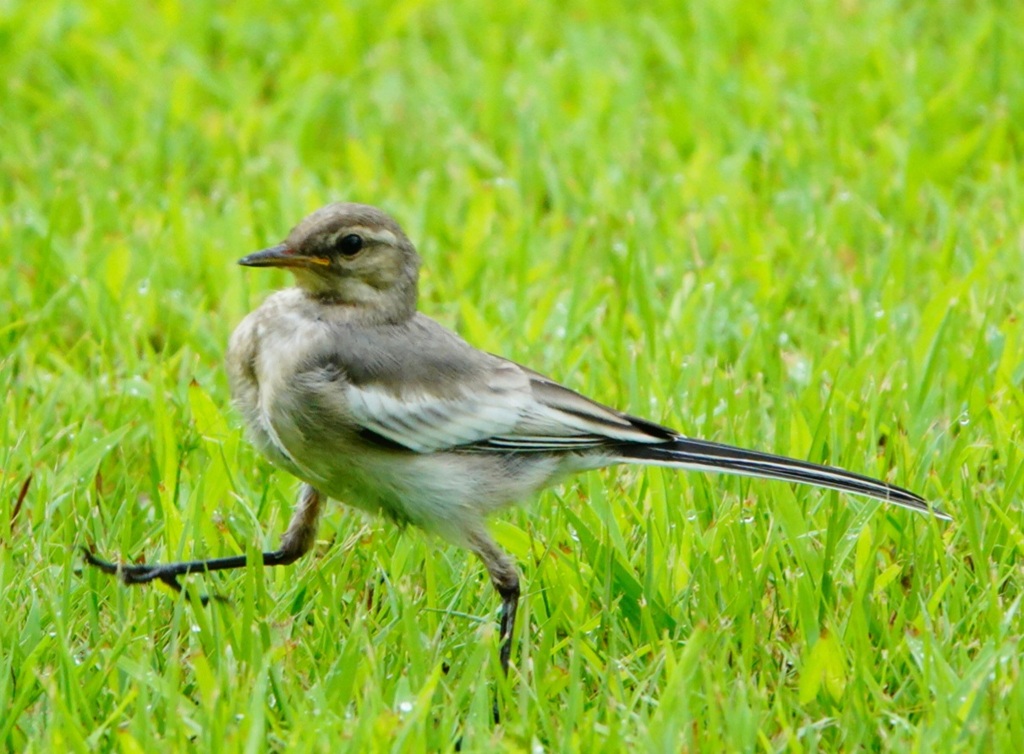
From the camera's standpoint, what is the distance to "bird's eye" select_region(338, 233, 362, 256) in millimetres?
4785

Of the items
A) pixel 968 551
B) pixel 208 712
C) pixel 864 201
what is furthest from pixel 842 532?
pixel 864 201

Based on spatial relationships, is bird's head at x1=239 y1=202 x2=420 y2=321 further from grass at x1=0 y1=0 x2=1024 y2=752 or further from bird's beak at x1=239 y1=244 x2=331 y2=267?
grass at x1=0 y1=0 x2=1024 y2=752

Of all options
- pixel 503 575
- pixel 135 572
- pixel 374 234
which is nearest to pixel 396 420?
pixel 503 575

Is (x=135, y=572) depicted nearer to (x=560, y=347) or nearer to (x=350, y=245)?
(x=350, y=245)

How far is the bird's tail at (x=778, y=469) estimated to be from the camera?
4488 millimetres

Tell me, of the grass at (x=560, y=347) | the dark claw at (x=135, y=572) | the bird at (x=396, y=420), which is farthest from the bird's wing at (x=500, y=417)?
the dark claw at (x=135, y=572)

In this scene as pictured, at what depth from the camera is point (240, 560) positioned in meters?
4.64

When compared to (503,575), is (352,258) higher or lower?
higher

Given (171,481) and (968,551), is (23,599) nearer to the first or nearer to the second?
(171,481)

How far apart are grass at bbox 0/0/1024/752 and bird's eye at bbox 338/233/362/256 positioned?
0.77 m

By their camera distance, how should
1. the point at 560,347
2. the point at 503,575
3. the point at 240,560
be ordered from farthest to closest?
the point at 560,347 < the point at 240,560 < the point at 503,575

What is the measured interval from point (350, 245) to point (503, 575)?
114 cm

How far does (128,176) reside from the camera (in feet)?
24.6

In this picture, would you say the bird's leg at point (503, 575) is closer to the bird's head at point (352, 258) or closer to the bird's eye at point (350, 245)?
the bird's head at point (352, 258)
